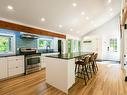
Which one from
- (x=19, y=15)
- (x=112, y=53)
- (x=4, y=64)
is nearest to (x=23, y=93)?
(x=4, y=64)

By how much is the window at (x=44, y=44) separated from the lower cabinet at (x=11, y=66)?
2.05 m

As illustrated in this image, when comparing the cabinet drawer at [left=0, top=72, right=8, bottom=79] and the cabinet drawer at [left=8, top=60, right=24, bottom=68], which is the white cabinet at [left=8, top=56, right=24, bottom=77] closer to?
the cabinet drawer at [left=8, top=60, right=24, bottom=68]

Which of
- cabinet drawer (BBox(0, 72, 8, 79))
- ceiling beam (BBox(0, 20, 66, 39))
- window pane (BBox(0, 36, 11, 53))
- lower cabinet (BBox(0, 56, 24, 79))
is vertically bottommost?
cabinet drawer (BBox(0, 72, 8, 79))

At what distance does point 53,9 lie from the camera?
4.92 meters

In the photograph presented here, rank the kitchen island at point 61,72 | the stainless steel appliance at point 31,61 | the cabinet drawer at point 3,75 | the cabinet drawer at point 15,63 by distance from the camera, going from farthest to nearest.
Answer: the stainless steel appliance at point 31,61 → the cabinet drawer at point 15,63 → the cabinet drawer at point 3,75 → the kitchen island at point 61,72

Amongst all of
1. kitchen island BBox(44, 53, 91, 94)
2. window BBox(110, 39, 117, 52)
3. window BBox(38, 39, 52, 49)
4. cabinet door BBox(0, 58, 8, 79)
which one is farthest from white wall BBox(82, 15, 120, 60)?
cabinet door BBox(0, 58, 8, 79)

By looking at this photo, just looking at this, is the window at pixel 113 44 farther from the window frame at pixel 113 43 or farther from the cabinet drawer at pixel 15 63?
the cabinet drawer at pixel 15 63

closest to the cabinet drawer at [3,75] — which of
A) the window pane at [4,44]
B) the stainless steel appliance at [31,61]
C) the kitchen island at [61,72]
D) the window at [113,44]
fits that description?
the stainless steel appliance at [31,61]

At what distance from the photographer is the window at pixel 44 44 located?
6723 mm

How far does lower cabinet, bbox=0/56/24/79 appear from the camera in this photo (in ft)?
13.3

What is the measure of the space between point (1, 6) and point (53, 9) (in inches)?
82.0

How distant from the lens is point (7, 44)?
4.89 meters

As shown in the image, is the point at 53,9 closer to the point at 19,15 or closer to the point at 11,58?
the point at 19,15

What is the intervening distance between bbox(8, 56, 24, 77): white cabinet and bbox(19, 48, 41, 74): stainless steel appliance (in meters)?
0.23
